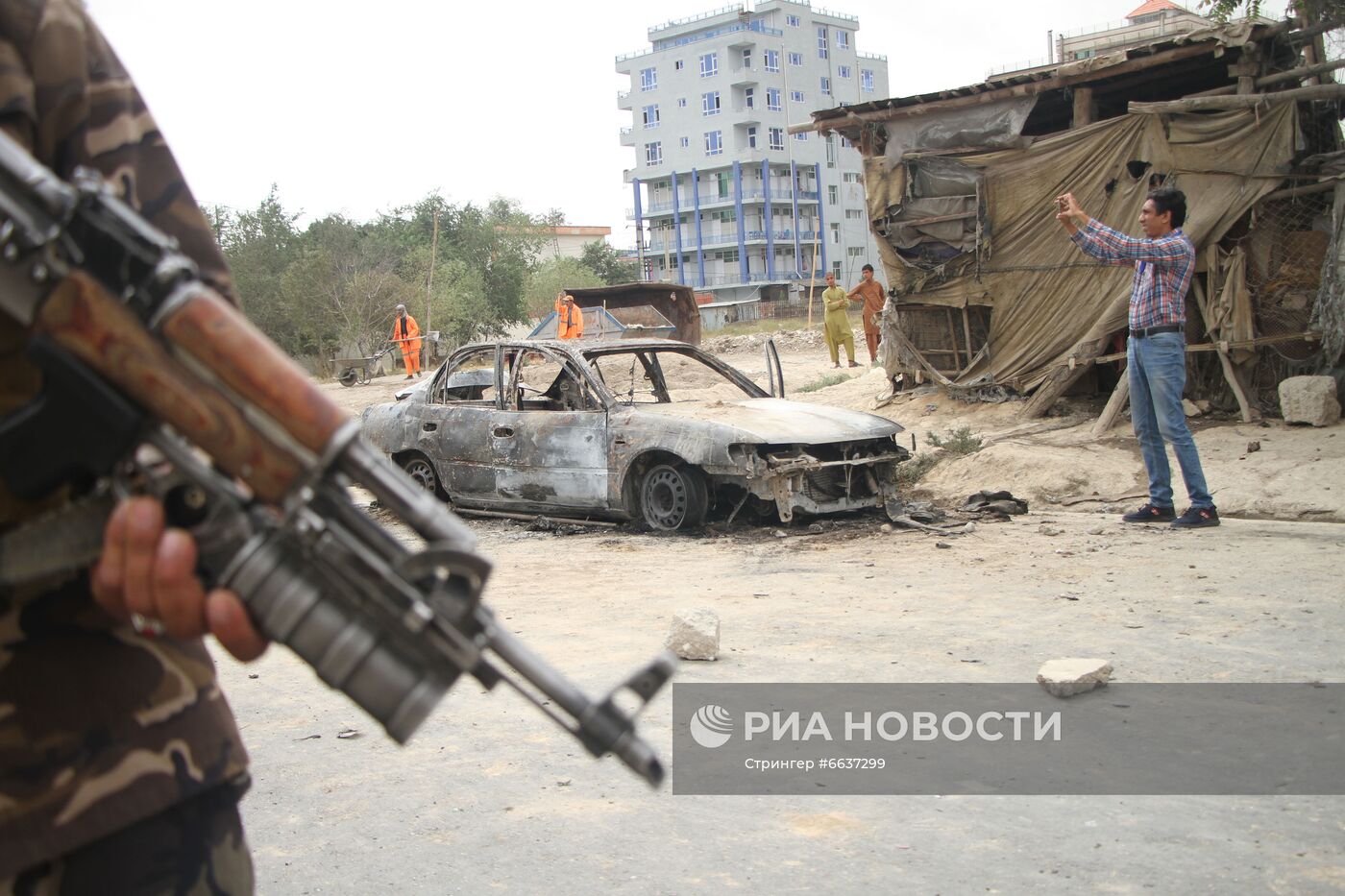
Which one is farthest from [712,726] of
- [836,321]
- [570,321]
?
[836,321]

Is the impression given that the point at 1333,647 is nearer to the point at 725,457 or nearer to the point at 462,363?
the point at 725,457

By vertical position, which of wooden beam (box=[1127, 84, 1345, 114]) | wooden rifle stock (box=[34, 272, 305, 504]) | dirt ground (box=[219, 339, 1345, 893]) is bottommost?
dirt ground (box=[219, 339, 1345, 893])

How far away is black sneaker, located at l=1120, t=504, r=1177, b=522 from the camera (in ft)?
26.0

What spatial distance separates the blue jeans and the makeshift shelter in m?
3.18

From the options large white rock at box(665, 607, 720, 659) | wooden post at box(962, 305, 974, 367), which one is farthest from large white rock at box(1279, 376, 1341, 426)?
large white rock at box(665, 607, 720, 659)

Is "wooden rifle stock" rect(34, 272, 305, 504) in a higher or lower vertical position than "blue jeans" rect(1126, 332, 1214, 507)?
higher

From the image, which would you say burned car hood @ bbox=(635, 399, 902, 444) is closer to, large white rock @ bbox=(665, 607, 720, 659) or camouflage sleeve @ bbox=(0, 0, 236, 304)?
large white rock @ bbox=(665, 607, 720, 659)

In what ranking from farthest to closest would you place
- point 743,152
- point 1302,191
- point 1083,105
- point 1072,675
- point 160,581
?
point 743,152, point 1083,105, point 1302,191, point 1072,675, point 160,581

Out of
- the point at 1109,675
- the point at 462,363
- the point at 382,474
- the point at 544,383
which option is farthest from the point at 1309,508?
the point at 382,474

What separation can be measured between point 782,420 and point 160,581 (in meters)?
7.27

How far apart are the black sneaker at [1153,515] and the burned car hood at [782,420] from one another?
168 cm

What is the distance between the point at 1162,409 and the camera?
761 cm

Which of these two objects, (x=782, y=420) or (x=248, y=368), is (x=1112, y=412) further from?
(x=248, y=368)

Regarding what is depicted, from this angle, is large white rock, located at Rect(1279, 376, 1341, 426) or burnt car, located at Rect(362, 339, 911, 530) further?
large white rock, located at Rect(1279, 376, 1341, 426)
